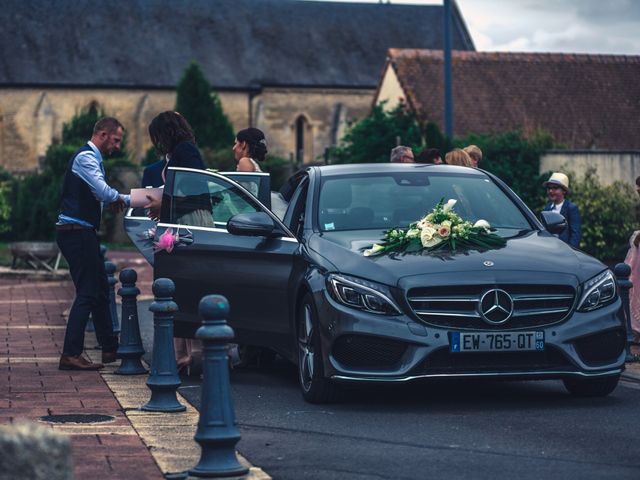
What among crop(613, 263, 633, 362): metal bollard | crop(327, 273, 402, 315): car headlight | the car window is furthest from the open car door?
crop(613, 263, 633, 362): metal bollard

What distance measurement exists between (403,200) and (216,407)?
3.81 metres

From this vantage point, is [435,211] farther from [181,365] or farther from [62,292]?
[62,292]

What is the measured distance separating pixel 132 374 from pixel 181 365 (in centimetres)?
41

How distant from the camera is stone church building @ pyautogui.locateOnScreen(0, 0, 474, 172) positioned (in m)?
66.1

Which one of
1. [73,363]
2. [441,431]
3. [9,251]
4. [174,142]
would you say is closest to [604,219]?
[174,142]

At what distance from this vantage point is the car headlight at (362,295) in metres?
8.71

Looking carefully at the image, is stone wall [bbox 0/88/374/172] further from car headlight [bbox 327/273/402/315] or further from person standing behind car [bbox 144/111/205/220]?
car headlight [bbox 327/273/402/315]

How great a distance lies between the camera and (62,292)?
22234 millimetres

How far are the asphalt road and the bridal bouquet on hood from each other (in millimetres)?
1015

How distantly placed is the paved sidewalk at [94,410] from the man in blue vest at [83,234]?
11.3 inches

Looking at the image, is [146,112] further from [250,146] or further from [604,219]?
[250,146]

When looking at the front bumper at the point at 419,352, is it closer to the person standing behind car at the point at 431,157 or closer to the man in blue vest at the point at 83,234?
the man in blue vest at the point at 83,234

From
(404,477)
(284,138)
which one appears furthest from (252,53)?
(404,477)

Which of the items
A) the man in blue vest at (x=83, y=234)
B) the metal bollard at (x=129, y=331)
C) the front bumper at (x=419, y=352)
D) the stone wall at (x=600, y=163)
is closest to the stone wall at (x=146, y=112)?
the stone wall at (x=600, y=163)
